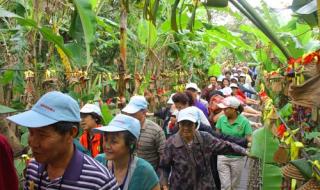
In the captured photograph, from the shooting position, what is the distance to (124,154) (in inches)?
107

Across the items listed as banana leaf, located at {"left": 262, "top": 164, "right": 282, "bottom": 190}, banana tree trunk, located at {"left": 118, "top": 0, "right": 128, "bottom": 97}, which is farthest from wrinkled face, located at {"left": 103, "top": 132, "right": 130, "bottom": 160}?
banana tree trunk, located at {"left": 118, "top": 0, "right": 128, "bottom": 97}

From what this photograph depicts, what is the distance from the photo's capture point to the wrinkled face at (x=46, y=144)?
1782mm

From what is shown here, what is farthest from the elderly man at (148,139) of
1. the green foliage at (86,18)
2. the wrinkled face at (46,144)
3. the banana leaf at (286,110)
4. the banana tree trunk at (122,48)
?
the wrinkled face at (46,144)

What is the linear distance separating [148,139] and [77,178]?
2.38 metres

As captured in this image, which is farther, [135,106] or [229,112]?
[229,112]

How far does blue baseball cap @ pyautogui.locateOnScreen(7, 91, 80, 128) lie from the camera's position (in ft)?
5.80

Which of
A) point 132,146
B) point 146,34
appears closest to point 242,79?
point 146,34

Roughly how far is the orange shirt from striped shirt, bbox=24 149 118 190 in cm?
191

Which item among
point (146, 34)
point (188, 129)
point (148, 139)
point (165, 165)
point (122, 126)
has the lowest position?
point (165, 165)

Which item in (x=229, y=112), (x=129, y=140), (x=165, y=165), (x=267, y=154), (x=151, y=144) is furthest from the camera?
(x=229, y=112)

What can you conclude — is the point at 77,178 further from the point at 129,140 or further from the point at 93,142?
→ the point at 93,142

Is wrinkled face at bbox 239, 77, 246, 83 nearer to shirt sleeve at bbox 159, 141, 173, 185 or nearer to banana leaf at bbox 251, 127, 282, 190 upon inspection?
shirt sleeve at bbox 159, 141, 173, 185

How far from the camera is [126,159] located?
2725mm

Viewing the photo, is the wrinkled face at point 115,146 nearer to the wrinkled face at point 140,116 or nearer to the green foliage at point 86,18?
the green foliage at point 86,18
